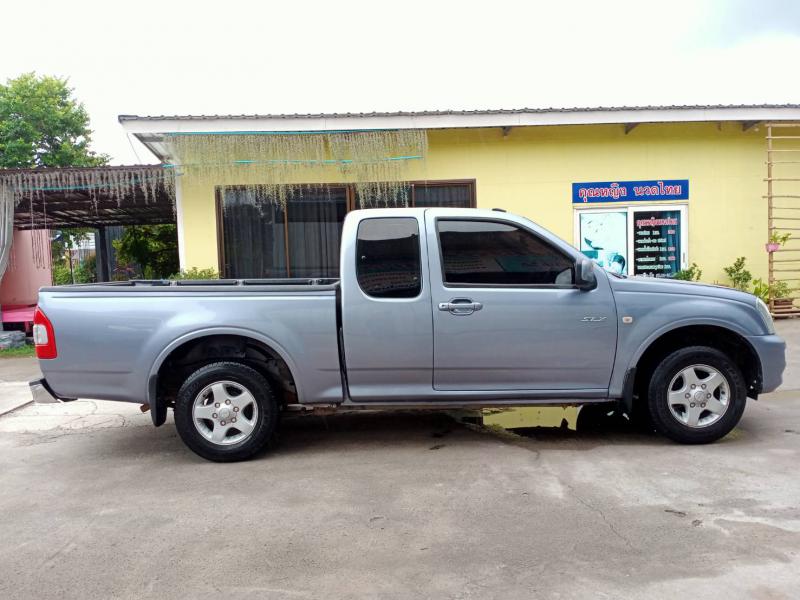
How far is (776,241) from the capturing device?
11312 millimetres

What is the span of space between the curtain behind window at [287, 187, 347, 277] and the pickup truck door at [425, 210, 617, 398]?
6.32 m

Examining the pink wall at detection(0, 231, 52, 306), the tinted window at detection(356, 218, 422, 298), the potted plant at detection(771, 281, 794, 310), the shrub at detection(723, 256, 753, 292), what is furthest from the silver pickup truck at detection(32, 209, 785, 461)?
the pink wall at detection(0, 231, 52, 306)

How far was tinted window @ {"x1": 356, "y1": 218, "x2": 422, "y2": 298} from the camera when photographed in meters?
4.88

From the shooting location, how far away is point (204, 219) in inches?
430

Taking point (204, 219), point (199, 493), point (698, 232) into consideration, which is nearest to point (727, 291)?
point (199, 493)

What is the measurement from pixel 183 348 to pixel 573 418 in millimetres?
3591

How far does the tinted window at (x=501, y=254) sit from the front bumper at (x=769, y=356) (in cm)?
160

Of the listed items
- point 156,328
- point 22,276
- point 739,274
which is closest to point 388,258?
point 156,328

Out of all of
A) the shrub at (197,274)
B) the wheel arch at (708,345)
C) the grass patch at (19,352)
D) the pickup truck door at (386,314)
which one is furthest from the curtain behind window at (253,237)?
the wheel arch at (708,345)

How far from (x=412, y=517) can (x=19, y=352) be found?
387 inches

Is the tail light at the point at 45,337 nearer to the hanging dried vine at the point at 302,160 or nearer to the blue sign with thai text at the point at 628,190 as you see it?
the hanging dried vine at the point at 302,160

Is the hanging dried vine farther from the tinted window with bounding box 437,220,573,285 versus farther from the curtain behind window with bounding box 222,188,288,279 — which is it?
the tinted window with bounding box 437,220,573,285

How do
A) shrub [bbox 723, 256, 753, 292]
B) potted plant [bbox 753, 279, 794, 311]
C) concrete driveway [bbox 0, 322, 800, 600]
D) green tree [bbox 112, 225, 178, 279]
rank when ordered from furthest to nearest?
1. green tree [bbox 112, 225, 178, 279]
2. shrub [bbox 723, 256, 753, 292]
3. potted plant [bbox 753, 279, 794, 311]
4. concrete driveway [bbox 0, 322, 800, 600]

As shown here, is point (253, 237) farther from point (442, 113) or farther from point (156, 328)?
point (156, 328)
